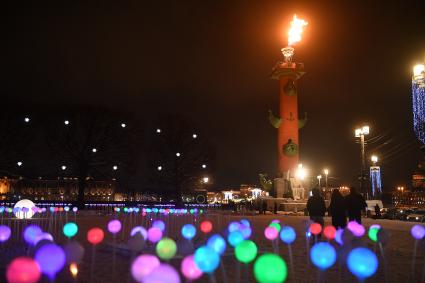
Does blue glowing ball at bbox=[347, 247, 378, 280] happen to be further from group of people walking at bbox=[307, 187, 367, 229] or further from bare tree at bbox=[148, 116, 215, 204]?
bare tree at bbox=[148, 116, 215, 204]

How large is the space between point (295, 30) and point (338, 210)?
38.2 m

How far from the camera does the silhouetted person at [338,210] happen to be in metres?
17.2

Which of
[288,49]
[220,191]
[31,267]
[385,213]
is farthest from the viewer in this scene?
[220,191]

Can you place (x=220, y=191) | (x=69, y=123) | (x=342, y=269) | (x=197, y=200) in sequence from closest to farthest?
1. (x=342, y=269)
2. (x=69, y=123)
3. (x=197, y=200)
4. (x=220, y=191)

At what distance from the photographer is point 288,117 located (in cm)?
5088

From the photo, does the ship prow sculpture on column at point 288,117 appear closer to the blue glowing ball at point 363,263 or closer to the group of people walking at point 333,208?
the group of people walking at point 333,208

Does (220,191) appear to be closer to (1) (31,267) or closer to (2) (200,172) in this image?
(2) (200,172)

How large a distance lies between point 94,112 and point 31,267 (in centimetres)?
4400

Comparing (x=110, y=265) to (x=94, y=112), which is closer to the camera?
(x=110, y=265)

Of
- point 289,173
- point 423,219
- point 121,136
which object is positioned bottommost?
point 423,219

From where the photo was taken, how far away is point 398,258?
13.9 metres

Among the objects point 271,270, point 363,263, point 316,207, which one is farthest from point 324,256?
point 316,207

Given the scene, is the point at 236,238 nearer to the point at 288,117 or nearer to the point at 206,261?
the point at 206,261

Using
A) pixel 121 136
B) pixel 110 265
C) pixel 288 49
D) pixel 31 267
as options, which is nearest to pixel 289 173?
pixel 288 49
